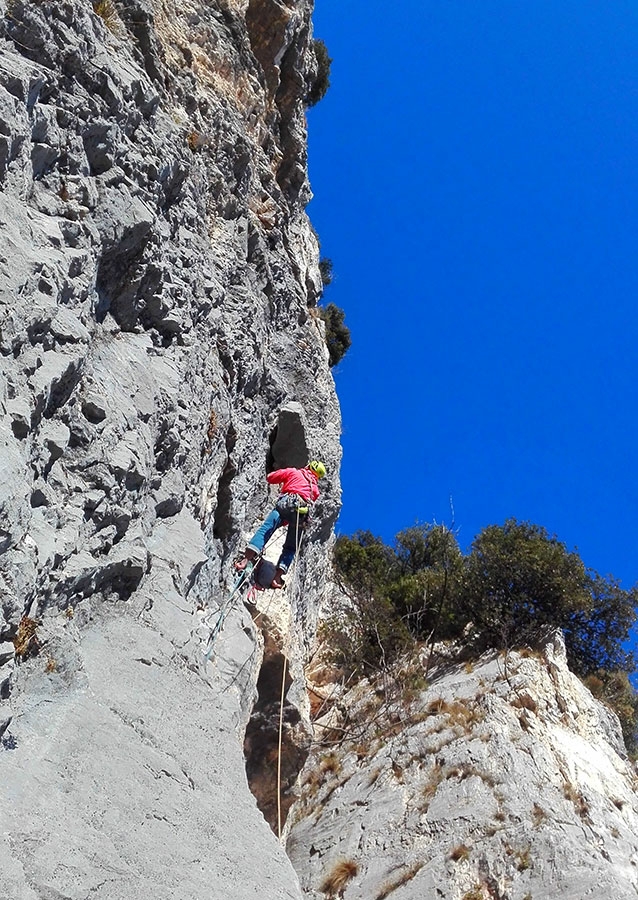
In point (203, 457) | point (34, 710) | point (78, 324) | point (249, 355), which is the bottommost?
point (34, 710)

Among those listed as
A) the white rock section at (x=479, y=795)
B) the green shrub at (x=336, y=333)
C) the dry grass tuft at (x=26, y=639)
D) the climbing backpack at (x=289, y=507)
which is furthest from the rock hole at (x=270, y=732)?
the green shrub at (x=336, y=333)

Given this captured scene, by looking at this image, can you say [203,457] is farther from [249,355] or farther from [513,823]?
[513,823]

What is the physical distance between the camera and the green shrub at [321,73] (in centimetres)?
2160

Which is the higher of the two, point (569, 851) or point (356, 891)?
point (569, 851)

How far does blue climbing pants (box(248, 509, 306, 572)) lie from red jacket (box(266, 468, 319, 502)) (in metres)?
0.40

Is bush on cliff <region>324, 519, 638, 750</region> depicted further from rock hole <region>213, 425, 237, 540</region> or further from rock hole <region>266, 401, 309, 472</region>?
rock hole <region>213, 425, 237, 540</region>

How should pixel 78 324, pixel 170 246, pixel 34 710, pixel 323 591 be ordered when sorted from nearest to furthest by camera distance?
pixel 34 710 → pixel 78 324 → pixel 170 246 → pixel 323 591

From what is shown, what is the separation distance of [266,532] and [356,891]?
5.43m

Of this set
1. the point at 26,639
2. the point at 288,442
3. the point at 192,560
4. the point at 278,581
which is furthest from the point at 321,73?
the point at 26,639

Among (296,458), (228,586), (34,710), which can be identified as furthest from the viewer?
(296,458)

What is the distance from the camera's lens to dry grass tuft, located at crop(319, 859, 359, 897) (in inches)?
420

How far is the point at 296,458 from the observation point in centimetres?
1341

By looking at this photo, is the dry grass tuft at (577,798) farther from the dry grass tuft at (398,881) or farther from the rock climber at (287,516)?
the rock climber at (287,516)

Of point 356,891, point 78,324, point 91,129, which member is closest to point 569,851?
point 356,891
